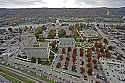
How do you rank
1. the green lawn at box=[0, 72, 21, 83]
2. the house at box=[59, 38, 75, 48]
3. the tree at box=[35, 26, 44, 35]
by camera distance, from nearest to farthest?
the green lawn at box=[0, 72, 21, 83]
the house at box=[59, 38, 75, 48]
the tree at box=[35, 26, 44, 35]

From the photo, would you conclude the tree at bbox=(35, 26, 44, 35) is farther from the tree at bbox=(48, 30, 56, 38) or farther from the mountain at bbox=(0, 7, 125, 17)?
the mountain at bbox=(0, 7, 125, 17)

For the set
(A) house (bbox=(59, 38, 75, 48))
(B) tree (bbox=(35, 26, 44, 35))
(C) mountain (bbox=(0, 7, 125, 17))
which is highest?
(C) mountain (bbox=(0, 7, 125, 17))

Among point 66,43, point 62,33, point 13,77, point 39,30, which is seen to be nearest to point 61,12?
point 39,30

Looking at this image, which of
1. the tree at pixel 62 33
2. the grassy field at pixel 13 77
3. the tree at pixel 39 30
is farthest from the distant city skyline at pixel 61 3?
the grassy field at pixel 13 77

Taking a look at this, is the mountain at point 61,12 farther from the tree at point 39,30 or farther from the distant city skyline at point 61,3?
the tree at point 39,30

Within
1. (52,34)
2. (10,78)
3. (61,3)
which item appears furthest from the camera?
(61,3)

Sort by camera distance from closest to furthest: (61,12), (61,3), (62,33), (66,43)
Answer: (66,43)
(62,33)
(61,12)
(61,3)

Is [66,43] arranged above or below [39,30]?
below

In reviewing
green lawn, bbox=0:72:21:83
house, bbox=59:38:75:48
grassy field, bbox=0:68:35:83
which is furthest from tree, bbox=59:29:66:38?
green lawn, bbox=0:72:21:83

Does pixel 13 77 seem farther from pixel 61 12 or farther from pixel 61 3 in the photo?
pixel 61 3
